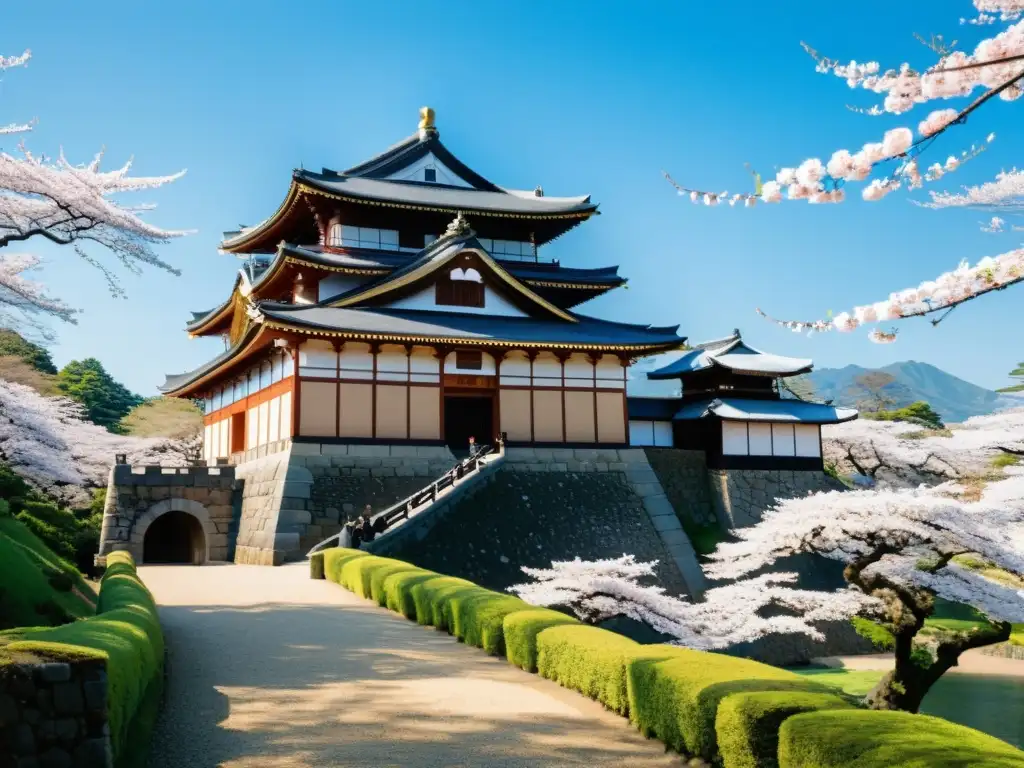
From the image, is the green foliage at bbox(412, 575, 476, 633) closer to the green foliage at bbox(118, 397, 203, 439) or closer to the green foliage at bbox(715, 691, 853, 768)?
the green foliage at bbox(715, 691, 853, 768)

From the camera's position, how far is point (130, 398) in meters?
77.9

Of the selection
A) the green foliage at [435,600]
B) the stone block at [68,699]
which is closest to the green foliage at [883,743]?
the stone block at [68,699]

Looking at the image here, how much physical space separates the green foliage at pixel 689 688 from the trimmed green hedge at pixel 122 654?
4.85m

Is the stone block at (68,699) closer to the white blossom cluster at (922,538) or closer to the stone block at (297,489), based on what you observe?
the white blossom cluster at (922,538)

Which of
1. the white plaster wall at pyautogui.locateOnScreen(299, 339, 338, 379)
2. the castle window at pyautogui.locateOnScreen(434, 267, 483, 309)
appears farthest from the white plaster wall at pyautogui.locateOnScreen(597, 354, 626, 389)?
the white plaster wall at pyautogui.locateOnScreen(299, 339, 338, 379)

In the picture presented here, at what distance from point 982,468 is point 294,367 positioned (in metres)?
28.2

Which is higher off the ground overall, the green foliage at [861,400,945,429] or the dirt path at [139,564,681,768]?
the green foliage at [861,400,945,429]

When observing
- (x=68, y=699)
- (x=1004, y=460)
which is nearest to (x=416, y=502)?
(x=68, y=699)

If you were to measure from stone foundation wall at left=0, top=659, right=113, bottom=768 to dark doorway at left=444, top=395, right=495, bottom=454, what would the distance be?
2599cm

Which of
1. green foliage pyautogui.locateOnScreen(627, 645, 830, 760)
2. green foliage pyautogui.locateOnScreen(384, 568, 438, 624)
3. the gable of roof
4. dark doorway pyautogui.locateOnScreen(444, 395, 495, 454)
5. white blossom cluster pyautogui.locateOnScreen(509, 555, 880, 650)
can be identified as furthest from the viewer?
dark doorway pyautogui.locateOnScreen(444, 395, 495, 454)

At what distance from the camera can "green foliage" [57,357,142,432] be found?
63062 mm

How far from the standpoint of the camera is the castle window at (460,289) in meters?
31.5

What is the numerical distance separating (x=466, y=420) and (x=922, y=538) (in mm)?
18392

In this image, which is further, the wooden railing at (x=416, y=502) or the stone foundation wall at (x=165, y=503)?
the stone foundation wall at (x=165, y=503)
